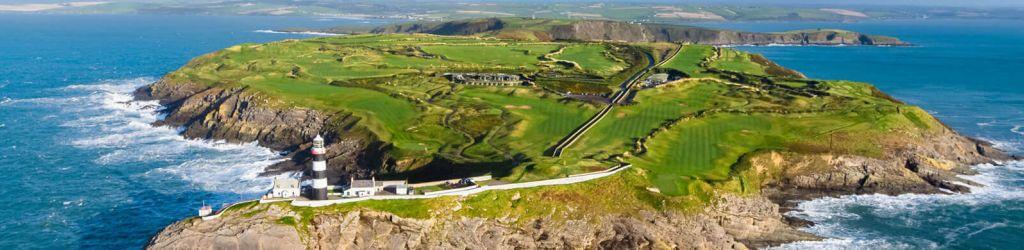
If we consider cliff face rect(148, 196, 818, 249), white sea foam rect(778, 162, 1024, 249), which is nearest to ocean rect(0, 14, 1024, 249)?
white sea foam rect(778, 162, 1024, 249)

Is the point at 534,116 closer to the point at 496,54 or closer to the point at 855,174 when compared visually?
the point at 855,174

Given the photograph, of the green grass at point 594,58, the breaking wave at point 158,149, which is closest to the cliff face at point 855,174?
the breaking wave at point 158,149

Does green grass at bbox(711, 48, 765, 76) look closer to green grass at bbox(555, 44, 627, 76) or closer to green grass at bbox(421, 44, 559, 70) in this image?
green grass at bbox(555, 44, 627, 76)

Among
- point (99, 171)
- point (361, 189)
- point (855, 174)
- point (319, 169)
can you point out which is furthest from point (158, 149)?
point (855, 174)

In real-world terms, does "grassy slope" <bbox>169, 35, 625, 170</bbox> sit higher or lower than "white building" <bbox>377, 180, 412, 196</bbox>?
lower

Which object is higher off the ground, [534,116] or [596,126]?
[596,126]
